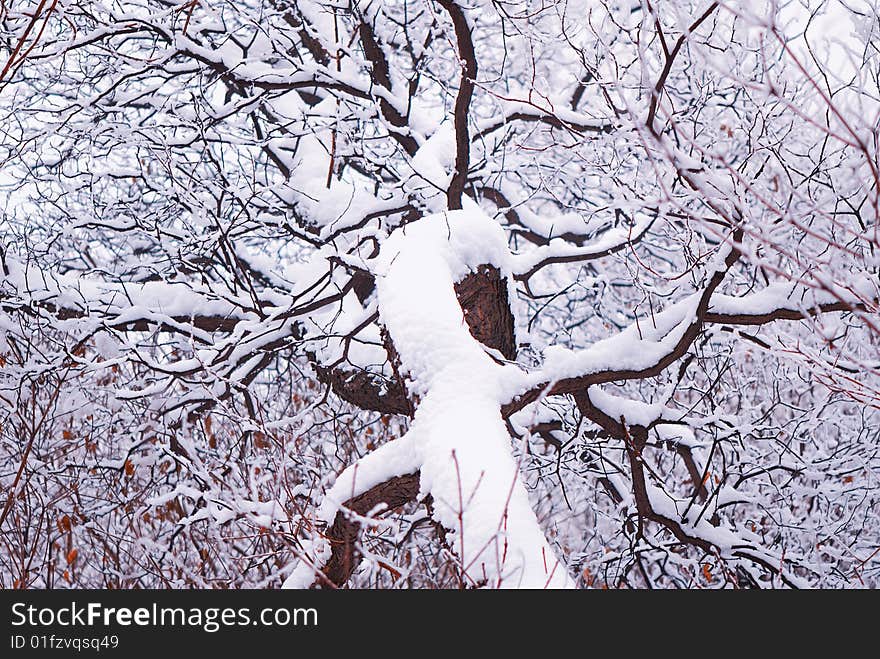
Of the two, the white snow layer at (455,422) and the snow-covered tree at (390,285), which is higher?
the snow-covered tree at (390,285)

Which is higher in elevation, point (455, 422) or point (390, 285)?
point (390, 285)

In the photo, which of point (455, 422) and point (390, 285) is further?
point (390, 285)

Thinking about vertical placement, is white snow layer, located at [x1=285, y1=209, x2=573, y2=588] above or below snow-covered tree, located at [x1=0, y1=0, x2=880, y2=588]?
below

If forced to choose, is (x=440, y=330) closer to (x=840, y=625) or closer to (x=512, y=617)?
(x=512, y=617)

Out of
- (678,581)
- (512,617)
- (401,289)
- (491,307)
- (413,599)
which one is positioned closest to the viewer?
(512,617)

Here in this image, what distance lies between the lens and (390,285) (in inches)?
126

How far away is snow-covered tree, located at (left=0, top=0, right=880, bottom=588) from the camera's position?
12.9 feet

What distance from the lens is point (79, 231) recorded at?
639cm

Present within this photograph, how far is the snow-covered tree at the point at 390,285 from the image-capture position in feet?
12.9

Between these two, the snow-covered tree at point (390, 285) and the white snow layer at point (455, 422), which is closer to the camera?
the white snow layer at point (455, 422)

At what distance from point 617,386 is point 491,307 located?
3.06 m

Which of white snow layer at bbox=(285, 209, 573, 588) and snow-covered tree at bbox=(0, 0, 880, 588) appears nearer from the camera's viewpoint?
white snow layer at bbox=(285, 209, 573, 588)

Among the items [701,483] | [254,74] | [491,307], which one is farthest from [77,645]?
[254,74]

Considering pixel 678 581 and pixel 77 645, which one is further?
pixel 678 581
